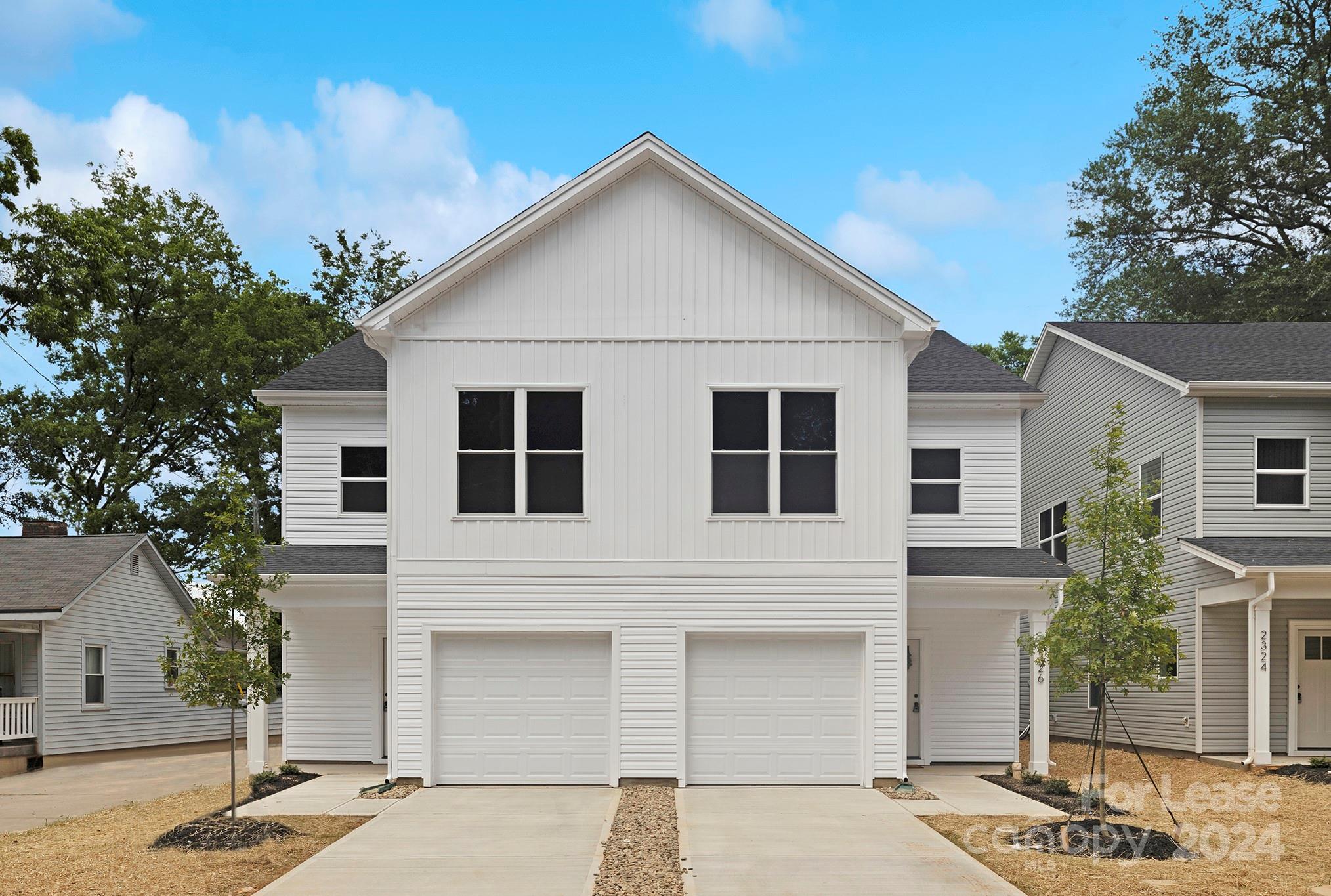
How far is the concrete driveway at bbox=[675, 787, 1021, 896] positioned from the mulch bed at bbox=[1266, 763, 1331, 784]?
21.6 ft

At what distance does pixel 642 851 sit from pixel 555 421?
676cm

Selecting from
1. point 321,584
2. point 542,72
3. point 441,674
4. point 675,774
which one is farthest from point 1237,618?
point 542,72

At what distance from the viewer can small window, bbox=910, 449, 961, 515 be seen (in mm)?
19219

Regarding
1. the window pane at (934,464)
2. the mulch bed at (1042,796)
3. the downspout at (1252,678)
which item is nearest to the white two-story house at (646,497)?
the mulch bed at (1042,796)

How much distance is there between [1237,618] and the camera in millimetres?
19844

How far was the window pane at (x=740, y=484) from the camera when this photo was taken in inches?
637

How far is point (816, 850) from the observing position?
11.2 m

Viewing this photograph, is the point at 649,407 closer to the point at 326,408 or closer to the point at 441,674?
the point at 441,674

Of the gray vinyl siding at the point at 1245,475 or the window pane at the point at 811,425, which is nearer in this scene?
the window pane at the point at 811,425

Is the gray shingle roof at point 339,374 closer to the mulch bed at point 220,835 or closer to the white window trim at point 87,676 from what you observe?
the mulch bed at point 220,835

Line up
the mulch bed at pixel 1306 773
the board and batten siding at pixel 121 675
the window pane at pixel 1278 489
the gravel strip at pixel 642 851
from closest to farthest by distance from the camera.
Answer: the gravel strip at pixel 642 851 < the mulch bed at pixel 1306 773 < the window pane at pixel 1278 489 < the board and batten siding at pixel 121 675

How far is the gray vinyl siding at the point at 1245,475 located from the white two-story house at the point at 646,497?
698 centimetres

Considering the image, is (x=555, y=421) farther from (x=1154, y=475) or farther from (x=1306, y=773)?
(x=1154, y=475)

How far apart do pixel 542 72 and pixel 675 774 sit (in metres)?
20.4
